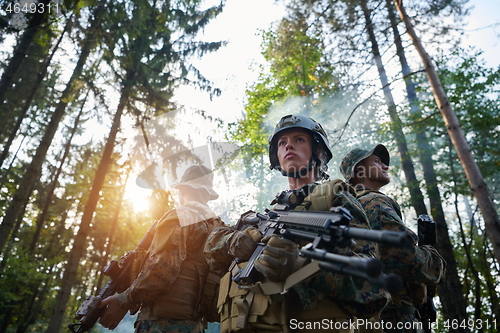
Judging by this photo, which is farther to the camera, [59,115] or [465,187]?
[59,115]

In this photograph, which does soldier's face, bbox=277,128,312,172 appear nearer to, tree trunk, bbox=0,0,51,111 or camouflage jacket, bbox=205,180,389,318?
camouflage jacket, bbox=205,180,389,318

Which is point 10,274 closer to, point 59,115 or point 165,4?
point 59,115

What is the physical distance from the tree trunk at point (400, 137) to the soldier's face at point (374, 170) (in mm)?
5874

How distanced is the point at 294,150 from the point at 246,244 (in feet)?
3.95

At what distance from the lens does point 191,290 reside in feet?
11.7

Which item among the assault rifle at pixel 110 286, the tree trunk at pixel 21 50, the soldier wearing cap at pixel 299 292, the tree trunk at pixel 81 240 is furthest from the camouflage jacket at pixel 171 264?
the tree trunk at pixel 81 240

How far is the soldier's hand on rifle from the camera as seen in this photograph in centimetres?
359

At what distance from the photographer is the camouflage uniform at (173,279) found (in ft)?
11.0

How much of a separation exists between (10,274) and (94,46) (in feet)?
32.4

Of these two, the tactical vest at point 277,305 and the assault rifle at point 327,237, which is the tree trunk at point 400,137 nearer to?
the tactical vest at point 277,305

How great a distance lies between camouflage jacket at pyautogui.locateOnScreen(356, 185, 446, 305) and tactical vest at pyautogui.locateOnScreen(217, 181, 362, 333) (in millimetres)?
972

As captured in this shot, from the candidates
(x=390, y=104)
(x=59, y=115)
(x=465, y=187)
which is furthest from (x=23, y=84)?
(x=465, y=187)

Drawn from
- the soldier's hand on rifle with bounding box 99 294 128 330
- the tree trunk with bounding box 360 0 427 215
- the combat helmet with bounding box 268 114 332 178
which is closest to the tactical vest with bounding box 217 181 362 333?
the combat helmet with bounding box 268 114 332 178

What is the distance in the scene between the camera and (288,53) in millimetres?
10336
